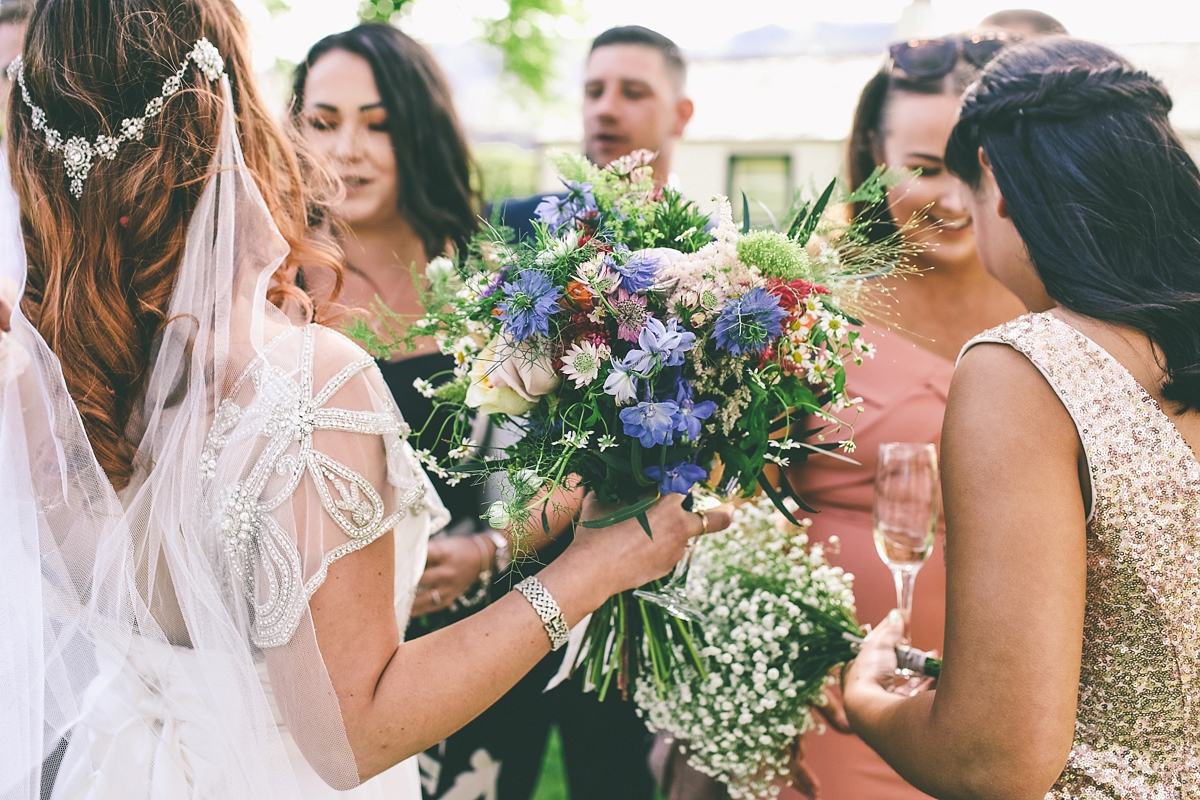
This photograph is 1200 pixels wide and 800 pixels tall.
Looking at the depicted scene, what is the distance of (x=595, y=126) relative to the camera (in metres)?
4.14

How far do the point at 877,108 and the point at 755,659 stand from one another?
200 cm

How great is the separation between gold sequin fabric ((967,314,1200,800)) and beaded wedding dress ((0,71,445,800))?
1.16 m

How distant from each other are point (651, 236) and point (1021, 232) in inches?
27.5

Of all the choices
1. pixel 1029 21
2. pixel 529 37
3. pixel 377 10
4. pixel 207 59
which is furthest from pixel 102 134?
pixel 529 37

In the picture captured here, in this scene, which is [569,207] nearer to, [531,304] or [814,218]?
[531,304]

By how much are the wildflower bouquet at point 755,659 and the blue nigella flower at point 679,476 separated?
509 millimetres

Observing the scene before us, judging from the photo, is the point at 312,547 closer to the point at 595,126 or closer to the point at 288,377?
the point at 288,377

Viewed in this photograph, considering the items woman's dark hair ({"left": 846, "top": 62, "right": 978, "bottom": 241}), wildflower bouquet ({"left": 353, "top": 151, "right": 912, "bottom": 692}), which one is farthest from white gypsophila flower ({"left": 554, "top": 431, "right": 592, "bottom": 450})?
woman's dark hair ({"left": 846, "top": 62, "right": 978, "bottom": 241})

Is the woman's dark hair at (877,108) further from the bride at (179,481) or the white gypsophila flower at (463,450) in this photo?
the bride at (179,481)

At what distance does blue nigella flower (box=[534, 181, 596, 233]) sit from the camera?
1697 millimetres

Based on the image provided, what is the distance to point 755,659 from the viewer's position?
1.86 metres

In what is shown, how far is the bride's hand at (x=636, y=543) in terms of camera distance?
1655 millimetres

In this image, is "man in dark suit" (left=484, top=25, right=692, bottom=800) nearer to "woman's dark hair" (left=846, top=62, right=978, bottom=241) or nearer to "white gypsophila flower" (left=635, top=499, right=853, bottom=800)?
"woman's dark hair" (left=846, top=62, right=978, bottom=241)

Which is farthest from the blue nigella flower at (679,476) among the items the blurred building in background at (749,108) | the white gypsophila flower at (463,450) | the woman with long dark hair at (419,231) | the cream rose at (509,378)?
the blurred building in background at (749,108)
